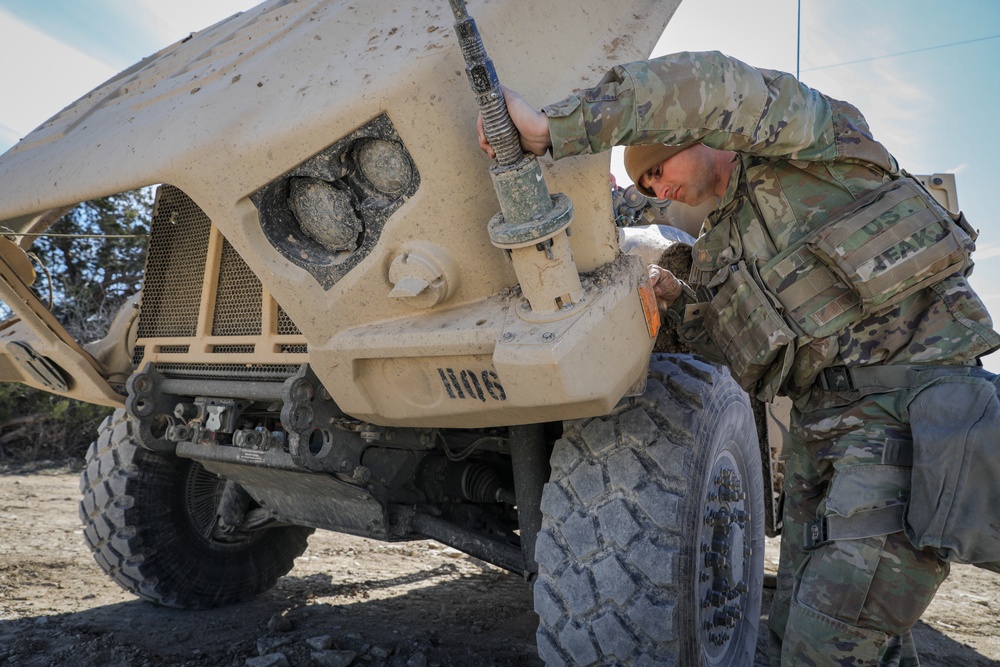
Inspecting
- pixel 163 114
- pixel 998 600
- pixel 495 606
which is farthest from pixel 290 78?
pixel 998 600

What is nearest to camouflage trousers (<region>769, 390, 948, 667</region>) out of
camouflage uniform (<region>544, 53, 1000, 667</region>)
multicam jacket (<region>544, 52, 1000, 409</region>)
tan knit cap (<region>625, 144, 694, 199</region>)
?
camouflage uniform (<region>544, 53, 1000, 667</region>)

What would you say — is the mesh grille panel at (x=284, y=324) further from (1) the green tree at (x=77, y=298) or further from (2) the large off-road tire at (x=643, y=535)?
(1) the green tree at (x=77, y=298)

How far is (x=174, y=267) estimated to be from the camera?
3.02 meters

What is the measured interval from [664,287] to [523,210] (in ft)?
2.30

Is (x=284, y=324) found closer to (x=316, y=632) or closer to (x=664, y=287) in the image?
(x=664, y=287)

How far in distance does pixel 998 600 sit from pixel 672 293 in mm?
2991

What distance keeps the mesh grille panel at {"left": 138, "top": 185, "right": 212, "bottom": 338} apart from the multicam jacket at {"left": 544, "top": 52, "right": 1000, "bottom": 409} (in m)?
1.54

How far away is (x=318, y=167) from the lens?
2135mm

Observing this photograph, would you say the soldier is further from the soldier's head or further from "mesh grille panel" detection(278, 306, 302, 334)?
"mesh grille panel" detection(278, 306, 302, 334)

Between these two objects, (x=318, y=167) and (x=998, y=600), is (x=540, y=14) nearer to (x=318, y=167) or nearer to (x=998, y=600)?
(x=318, y=167)

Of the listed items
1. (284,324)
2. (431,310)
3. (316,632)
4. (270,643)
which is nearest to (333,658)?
(270,643)

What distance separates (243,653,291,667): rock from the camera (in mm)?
2857

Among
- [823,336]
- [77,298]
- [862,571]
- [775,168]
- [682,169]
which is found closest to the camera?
[862,571]

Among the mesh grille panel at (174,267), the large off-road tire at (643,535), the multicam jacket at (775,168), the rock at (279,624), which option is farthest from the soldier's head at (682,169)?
the rock at (279,624)
